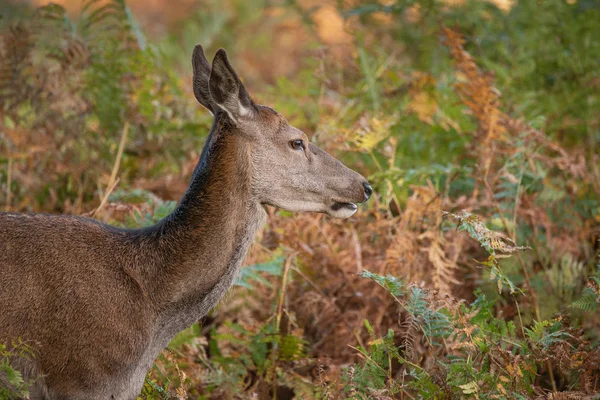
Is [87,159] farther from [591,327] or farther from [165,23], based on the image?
[165,23]

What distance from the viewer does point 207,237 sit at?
16.0 ft

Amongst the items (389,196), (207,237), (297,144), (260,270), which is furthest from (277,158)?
(389,196)

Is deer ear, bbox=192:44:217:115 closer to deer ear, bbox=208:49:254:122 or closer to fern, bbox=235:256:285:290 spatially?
deer ear, bbox=208:49:254:122

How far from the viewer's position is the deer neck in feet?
16.0

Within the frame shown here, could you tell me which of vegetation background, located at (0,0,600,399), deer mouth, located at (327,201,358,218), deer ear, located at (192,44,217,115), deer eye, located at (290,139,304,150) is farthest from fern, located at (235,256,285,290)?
deer ear, located at (192,44,217,115)

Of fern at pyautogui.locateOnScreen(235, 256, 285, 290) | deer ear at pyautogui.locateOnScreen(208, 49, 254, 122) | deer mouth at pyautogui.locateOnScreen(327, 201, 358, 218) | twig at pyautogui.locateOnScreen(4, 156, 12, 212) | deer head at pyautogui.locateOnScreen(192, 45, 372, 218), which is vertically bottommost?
fern at pyautogui.locateOnScreen(235, 256, 285, 290)

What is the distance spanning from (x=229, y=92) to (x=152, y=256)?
1100mm

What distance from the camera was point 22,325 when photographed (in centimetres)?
449

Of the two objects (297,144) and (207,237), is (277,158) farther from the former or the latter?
(207,237)

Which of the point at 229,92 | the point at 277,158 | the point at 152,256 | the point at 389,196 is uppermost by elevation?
the point at 229,92

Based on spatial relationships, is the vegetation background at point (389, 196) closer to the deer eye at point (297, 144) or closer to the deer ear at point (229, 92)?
the deer eye at point (297, 144)

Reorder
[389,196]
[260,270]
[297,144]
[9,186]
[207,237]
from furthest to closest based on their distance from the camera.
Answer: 1. [9,186]
2. [389,196]
3. [260,270]
4. [297,144]
5. [207,237]

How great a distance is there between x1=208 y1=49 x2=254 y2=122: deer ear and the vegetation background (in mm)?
1257

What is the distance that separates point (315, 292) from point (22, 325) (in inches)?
104
